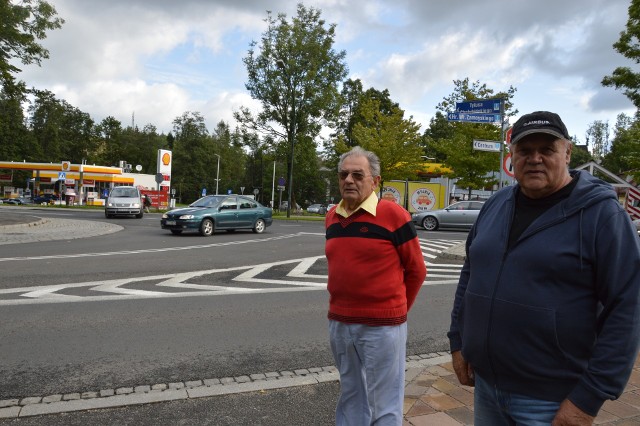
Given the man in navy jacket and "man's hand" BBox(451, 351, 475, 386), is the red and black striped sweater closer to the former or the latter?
"man's hand" BBox(451, 351, 475, 386)

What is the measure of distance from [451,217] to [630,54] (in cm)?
1061

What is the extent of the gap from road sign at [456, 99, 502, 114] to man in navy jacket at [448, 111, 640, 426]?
10763 mm

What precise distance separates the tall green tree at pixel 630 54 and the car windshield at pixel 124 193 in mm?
25430

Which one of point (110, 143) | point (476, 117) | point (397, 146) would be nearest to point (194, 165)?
point (110, 143)

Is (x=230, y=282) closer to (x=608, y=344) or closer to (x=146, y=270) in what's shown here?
(x=146, y=270)

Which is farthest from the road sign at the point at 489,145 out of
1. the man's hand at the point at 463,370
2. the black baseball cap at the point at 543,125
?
the black baseball cap at the point at 543,125

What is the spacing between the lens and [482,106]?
491 inches

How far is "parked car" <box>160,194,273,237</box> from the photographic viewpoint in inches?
733

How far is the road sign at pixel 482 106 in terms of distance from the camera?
12203 millimetres

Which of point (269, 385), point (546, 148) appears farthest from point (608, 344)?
point (269, 385)

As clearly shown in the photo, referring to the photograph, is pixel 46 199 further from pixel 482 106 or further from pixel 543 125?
pixel 543 125

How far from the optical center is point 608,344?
1.81 meters

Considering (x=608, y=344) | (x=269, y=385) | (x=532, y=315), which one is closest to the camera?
(x=608, y=344)

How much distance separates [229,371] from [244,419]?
1038 millimetres
